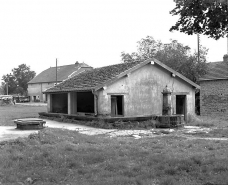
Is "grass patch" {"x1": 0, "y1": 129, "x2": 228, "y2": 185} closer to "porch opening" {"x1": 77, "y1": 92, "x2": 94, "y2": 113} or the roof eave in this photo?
the roof eave

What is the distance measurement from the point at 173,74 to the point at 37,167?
51.9ft

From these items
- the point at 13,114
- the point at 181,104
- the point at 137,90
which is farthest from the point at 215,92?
the point at 13,114

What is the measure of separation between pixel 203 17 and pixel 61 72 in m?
59.6

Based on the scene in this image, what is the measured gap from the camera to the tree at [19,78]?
92.3m

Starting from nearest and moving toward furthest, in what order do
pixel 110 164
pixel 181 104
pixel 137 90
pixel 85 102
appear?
1. pixel 110 164
2. pixel 137 90
3. pixel 181 104
4. pixel 85 102

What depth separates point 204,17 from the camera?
27.2 feet

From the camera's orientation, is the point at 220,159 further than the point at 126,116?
No

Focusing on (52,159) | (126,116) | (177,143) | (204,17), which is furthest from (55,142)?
(126,116)

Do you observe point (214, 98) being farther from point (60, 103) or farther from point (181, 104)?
point (60, 103)

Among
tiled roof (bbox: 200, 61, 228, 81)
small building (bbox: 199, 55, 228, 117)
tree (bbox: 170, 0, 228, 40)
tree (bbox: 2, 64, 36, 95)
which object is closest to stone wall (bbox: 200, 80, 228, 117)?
small building (bbox: 199, 55, 228, 117)

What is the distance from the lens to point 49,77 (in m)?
67.3

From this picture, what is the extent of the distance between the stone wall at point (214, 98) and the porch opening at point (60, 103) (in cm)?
1401

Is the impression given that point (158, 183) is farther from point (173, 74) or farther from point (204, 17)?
point (173, 74)

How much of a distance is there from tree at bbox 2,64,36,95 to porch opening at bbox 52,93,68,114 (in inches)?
2610
